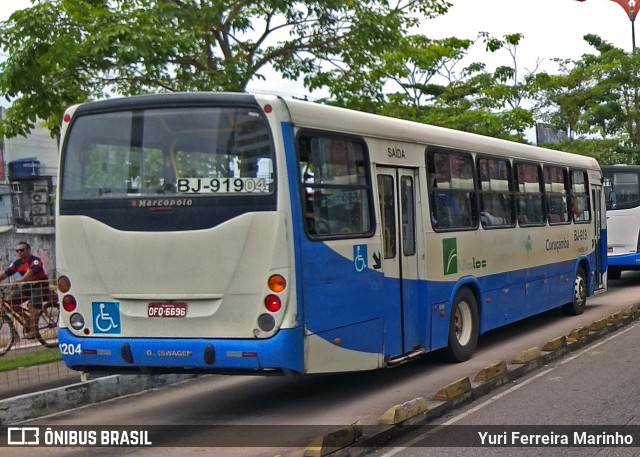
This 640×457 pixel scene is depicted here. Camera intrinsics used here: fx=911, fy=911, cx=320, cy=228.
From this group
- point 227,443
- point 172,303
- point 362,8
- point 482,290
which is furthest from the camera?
point 362,8

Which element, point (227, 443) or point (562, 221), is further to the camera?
point (562, 221)

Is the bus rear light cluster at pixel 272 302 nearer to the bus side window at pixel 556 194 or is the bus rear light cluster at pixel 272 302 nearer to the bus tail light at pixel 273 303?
the bus tail light at pixel 273 303

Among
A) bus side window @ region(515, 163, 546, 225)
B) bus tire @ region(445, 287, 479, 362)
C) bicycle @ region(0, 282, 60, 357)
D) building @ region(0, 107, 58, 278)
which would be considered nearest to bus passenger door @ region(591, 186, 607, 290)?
bus side window @ region(515, 163, 546, 225)

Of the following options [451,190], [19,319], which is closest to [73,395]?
[19,319]

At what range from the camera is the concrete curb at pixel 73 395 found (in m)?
8.95

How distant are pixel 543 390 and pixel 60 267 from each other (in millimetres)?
5082

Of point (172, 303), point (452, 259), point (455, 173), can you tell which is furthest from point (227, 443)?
point (455, 173)

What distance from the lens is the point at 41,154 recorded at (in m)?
38.7

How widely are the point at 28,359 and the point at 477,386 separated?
619cm

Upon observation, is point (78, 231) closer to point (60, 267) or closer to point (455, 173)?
point (60, 267)

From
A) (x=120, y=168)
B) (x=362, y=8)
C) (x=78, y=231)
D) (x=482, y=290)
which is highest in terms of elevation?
(x=362, y=8)

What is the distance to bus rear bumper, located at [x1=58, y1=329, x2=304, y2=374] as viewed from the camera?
794 centimetres

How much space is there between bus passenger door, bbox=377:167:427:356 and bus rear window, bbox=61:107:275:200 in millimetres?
1915

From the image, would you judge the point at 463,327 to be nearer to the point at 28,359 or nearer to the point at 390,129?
the point at 390,129
